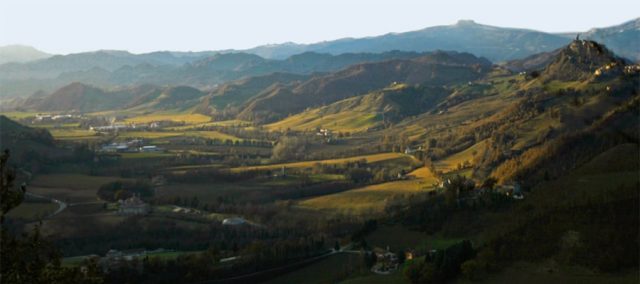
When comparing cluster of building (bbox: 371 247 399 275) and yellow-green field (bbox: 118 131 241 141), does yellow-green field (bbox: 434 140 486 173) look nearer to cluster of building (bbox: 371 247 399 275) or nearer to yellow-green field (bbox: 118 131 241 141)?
cluster of building (bbox: 371 247 399 275)

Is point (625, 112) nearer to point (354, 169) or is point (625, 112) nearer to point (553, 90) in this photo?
point (354, 169)

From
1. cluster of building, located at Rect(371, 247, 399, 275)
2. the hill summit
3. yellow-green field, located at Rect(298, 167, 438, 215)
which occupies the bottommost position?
yellow-green field, located at Rect(298, 167, 438, 215)

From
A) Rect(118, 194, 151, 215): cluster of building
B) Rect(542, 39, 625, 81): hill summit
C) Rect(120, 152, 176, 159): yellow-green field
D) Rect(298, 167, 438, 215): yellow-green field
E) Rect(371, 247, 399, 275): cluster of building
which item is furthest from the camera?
Rect(542, 39, 625, 81): hill summit

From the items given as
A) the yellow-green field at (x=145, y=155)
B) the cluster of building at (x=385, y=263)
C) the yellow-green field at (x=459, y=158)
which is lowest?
the yellow-green field at (x=145, y=155)

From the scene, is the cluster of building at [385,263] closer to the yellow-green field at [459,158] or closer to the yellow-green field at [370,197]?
the yellow-green field at [370,197]

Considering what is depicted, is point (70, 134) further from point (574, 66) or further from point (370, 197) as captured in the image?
point (574, 66)

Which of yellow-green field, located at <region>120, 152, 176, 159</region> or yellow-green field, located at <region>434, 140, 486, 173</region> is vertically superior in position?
yellow-green field, located at <region>434, 140, 486, 173</region>

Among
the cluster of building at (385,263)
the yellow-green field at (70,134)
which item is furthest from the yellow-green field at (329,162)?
the cluster of building at (385,263)

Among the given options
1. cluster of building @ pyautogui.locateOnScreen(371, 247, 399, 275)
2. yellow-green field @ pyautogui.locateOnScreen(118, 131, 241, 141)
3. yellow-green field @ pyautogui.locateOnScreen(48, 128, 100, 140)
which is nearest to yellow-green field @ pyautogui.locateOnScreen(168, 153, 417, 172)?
yellow-green field @ pyautogui.locateOnScreen(118, 131, 241, 141)

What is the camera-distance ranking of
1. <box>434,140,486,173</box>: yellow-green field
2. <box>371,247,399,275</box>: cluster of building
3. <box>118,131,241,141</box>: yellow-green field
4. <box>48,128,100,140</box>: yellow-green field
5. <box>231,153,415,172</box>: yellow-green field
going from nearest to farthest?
<box>371,247,399,275</box>: cluster of building → <box>434,140,486,173</box>: yellow-green field → <box>231,153,415,172</box>: yellow-green field → <box>48,128,100,140</box>: yellow-green field → <box>118,131,241,141</box>: yellow-green field
